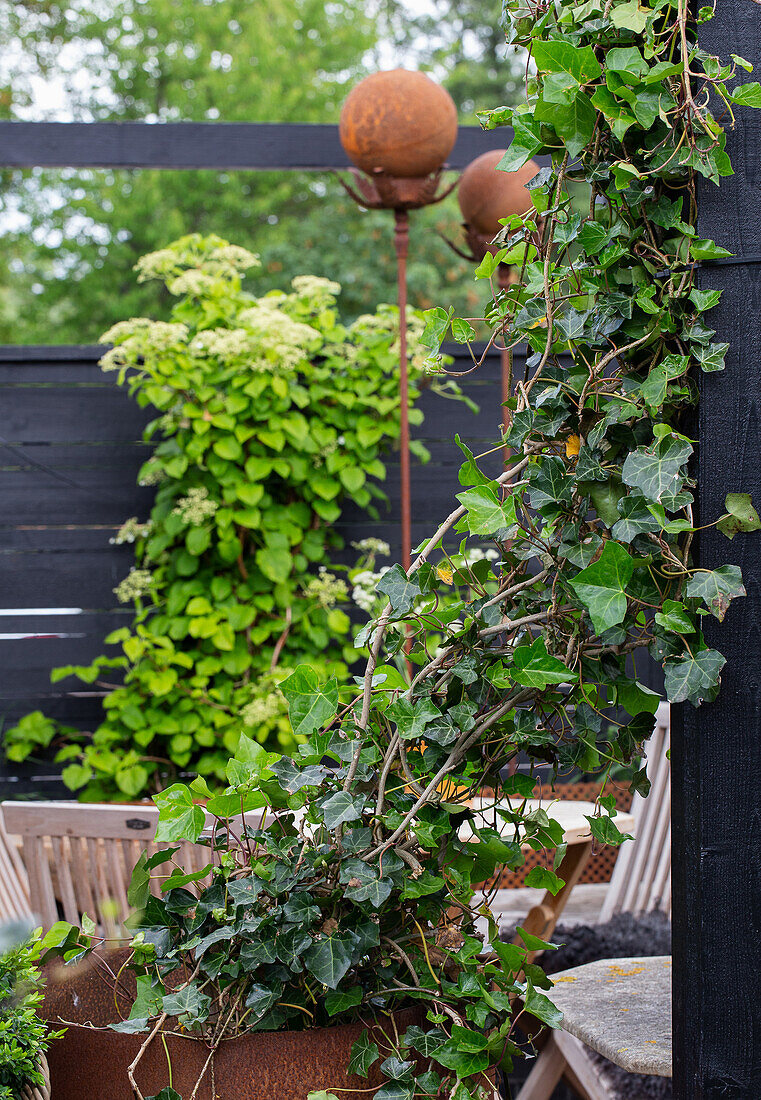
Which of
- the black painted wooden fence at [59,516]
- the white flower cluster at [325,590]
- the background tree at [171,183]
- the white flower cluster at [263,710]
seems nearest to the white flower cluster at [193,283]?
the black painted wooden fence at [59,516]

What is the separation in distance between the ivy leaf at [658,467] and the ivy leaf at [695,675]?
0.13 metres

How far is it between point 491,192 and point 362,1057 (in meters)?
2.08

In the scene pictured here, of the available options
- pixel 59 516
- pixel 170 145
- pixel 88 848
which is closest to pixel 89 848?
pixel 88 848

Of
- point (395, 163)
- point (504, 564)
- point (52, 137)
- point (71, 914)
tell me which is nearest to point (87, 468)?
point (52, 137)

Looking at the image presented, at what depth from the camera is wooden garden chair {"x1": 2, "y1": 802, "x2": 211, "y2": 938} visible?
4.23 ft

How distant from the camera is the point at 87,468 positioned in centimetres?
277

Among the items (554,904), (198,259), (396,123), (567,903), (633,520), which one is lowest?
(567,903)

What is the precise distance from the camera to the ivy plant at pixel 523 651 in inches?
28.6

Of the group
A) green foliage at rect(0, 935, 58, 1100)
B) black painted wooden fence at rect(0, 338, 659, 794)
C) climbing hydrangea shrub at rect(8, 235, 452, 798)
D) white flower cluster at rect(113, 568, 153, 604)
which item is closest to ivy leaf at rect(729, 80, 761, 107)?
green foliage at rect(0, 935, 58, 1100)

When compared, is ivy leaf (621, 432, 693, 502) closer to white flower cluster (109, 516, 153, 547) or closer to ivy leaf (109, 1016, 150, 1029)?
ivy leaf (109, 1016, 150, 1029)

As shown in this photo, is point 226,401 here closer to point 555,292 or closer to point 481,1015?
point 555,292

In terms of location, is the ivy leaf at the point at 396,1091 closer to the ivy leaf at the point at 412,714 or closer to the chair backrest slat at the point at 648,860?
the ivy leaf at the point at 412,714

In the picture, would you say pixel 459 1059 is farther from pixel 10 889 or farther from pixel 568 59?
pixel 10 889

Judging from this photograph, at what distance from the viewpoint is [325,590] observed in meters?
2.56
